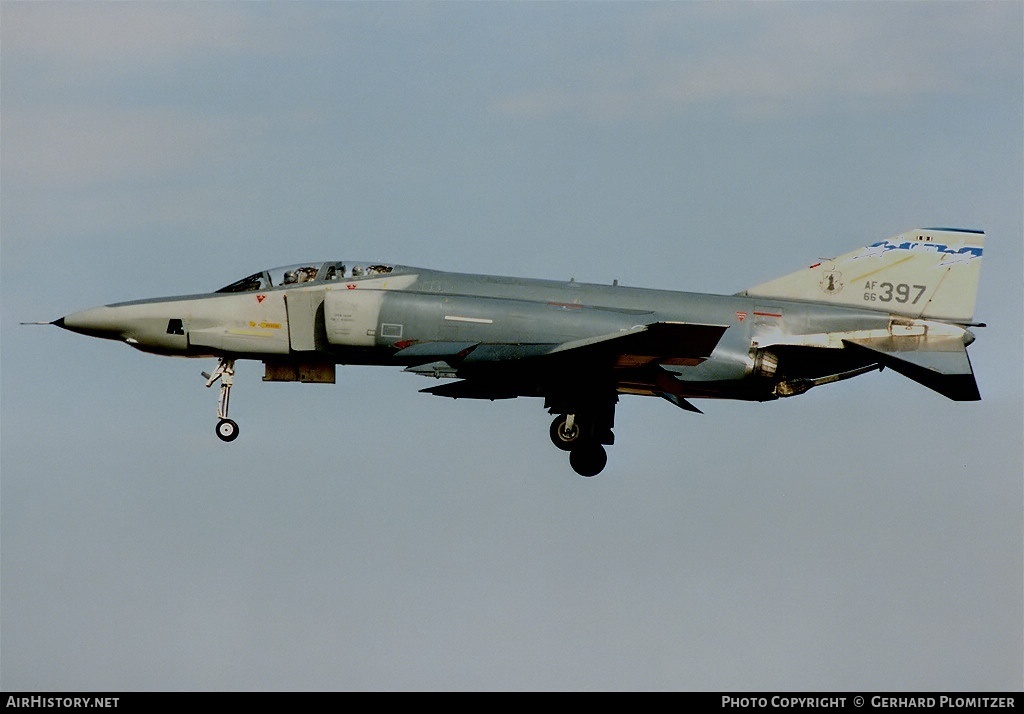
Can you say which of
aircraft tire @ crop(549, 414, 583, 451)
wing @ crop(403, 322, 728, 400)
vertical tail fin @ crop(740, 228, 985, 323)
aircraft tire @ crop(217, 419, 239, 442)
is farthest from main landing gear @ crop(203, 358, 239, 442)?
vertical tail fin @ crop(740, 228, 985, 323)

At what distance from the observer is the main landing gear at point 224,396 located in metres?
26.1

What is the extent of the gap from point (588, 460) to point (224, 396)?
5.84m

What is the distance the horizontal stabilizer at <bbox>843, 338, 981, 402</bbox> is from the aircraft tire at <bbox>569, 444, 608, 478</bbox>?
4.28 m

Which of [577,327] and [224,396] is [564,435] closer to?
[577,327]

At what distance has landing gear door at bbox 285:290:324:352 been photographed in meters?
26.2

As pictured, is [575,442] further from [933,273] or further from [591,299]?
[933,273]

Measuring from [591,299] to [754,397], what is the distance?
2997 millimetres

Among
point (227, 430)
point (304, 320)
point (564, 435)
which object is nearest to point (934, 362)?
point (564, 435)

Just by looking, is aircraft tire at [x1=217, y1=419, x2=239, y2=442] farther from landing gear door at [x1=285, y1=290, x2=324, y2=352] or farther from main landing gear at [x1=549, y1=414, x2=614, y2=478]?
main landing gear at [x1=549, y1=414, x2=614, y2=478]

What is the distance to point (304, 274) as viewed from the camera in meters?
26.8

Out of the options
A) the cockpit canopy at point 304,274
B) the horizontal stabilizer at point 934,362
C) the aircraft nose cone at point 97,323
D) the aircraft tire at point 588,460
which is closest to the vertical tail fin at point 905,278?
the horizontal stabilizer at point 934,362

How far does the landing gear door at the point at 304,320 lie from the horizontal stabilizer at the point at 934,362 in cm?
832

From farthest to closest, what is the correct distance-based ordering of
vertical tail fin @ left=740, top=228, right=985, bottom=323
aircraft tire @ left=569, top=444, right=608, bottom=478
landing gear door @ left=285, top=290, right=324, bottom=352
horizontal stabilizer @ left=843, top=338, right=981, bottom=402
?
vertical tail fin @ left=740, top=228, right=985, bottom=323 < aircraft tire @ left=569, top=444, right=608, bottom=478 < landing gear door @ left=285, top=290, right=324, bottom=352 < horizontal stabilizer @ left=843, top=338, right=981, bottom=402
